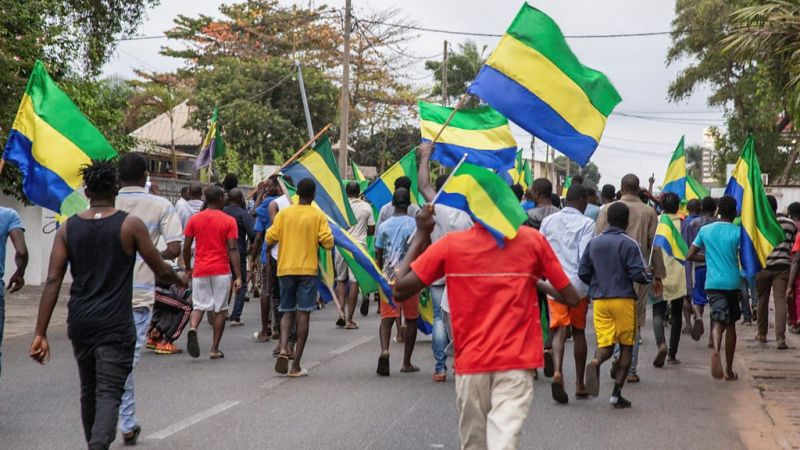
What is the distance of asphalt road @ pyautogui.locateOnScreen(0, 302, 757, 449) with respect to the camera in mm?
8133

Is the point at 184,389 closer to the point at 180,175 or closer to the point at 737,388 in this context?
the point at 737,388

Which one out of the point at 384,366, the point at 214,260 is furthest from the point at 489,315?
the point at 214,260

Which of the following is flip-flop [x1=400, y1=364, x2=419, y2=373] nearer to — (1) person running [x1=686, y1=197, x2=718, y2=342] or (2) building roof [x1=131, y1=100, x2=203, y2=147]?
(1) person running [x1=686, y1=197, x2=718, y2=342]

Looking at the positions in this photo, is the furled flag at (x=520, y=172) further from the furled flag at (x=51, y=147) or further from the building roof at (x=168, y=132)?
the building roof at (x=168, y=132)

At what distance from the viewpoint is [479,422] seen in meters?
5.74

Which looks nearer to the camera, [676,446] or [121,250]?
[121,250]

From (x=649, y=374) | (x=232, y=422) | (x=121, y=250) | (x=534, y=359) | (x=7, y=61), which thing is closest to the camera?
(x=534, y=359)

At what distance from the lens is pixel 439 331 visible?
1098 centimetres

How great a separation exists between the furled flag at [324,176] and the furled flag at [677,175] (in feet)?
25.2

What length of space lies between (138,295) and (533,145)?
234 feet

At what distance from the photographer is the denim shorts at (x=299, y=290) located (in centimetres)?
1084

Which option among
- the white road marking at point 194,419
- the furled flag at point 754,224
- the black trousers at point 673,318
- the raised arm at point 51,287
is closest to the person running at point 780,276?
the furled flag at point 754,224

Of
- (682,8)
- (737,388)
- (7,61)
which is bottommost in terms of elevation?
(737,388)

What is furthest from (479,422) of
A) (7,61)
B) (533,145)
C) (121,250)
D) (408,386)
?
(533,145)
